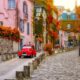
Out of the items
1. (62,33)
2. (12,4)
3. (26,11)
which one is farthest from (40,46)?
(62,33)

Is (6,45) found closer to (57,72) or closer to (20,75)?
(57,72)

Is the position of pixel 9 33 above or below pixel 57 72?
above

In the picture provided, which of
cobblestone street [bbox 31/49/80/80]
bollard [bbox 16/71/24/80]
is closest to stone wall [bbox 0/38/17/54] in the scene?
cobblestone street [bbox 31/49/80/80]

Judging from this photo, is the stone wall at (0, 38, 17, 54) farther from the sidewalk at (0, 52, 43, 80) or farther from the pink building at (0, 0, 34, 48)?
the sidewalk at (0, 52, 43, 80)

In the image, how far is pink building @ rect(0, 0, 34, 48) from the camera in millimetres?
72000

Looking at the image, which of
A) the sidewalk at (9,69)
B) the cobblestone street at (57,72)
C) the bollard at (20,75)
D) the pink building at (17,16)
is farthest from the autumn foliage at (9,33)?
the bollard at (20,75)

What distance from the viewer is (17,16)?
73.4 meters

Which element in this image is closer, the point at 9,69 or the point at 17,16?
the point at 9,69

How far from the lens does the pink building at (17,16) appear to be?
72000mm

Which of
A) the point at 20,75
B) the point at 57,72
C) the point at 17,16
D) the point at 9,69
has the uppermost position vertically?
the point at 17,16

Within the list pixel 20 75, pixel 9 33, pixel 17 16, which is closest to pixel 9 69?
pixel 20 75

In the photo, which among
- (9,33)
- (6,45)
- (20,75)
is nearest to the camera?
(20,75)

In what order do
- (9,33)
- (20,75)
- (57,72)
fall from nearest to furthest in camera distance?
(20,75) < (57,72) < (9,33)

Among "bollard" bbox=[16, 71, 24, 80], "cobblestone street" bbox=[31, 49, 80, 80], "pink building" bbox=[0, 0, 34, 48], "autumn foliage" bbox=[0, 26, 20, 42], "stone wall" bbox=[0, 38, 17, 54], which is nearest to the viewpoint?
"bollard" bbox=[16, 71, 24, 80]
